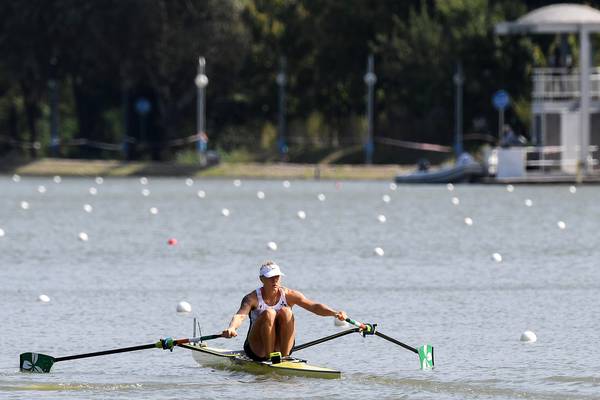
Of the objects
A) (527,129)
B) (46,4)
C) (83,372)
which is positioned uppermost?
(46,4)

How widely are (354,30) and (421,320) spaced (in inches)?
2559

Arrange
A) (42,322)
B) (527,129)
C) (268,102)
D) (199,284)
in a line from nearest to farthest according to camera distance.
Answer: (42,322)
(199,284)
(527,129)
(268,102)

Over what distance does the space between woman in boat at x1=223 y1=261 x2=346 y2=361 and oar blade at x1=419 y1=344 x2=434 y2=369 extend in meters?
1.41

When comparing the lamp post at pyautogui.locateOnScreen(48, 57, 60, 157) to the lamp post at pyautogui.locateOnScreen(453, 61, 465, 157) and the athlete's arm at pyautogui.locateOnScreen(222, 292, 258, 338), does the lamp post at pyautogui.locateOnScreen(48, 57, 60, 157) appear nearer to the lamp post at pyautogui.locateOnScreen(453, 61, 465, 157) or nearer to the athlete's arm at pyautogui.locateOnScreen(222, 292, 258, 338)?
the lamp post at pyautogui.locateOnScreen(453, 61, 465, 157)

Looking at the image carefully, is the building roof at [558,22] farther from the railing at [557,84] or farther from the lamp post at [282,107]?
the lamp post at [282,107]

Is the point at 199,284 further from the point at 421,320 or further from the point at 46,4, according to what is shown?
the point at 46,4

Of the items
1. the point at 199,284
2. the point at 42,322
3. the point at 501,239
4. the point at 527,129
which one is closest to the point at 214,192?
the point at 527,129

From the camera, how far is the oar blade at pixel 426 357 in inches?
933

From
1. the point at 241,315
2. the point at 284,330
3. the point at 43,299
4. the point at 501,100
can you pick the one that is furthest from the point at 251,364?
the point at 501,100

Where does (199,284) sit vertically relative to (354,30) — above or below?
below

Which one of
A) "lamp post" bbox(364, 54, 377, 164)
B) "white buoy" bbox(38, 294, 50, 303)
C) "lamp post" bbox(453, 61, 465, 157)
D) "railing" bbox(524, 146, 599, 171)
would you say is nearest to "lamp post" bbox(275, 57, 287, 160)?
"lamp post" bbox(364, 54, 377, 164)

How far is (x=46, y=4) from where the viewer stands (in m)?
91.4

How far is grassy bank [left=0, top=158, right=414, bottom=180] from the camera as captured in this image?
8412cm

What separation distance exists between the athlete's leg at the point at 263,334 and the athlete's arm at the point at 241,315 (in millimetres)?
206
